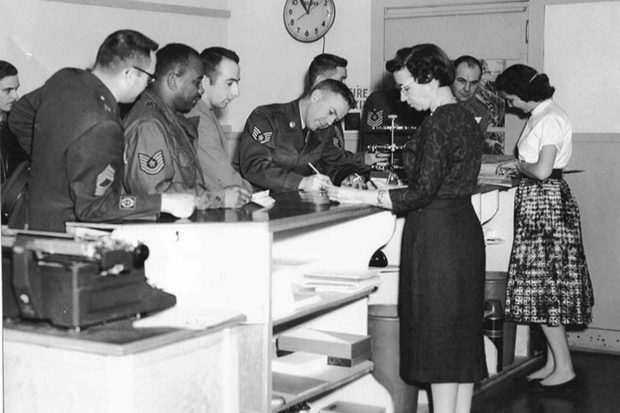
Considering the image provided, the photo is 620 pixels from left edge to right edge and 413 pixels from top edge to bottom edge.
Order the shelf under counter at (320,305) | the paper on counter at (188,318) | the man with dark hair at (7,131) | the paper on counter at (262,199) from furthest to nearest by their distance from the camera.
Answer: the man with dark hair at (7,131) → the paper on counter at (262,199) → the shelf under counter at (320,305) → the paper on counter at (188,318)

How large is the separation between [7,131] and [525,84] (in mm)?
2845

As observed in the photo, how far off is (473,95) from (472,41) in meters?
0.75

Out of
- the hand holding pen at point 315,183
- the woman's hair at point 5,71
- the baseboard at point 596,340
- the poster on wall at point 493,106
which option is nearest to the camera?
the hand holding pen at point 315,183

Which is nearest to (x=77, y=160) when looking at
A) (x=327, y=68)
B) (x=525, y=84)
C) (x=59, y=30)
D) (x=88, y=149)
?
(x=88, y=149)

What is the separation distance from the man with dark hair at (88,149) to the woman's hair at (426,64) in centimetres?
103

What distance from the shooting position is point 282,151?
4.32 metres

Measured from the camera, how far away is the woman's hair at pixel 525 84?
5156mm

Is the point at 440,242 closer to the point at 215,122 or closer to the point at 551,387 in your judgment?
the point at 215,122

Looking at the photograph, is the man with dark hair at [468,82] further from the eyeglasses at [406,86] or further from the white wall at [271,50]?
the eyeglasses at [406,86]

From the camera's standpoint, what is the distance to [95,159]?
107 inches

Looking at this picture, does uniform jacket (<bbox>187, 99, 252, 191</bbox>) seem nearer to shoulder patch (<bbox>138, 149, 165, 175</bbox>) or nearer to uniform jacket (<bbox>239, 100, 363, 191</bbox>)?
uniform jacket (<bbox>239, 100, 363, 191</bbox>)

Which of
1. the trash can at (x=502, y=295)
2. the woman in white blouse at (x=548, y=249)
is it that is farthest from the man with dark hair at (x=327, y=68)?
the trash can at (x=502, y=295)

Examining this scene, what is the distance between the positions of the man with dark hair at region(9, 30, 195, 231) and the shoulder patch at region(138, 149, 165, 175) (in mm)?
220

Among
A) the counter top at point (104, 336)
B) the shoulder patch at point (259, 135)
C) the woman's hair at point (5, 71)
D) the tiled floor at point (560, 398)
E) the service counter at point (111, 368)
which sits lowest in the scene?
the tiled floor at point (560, 398)
